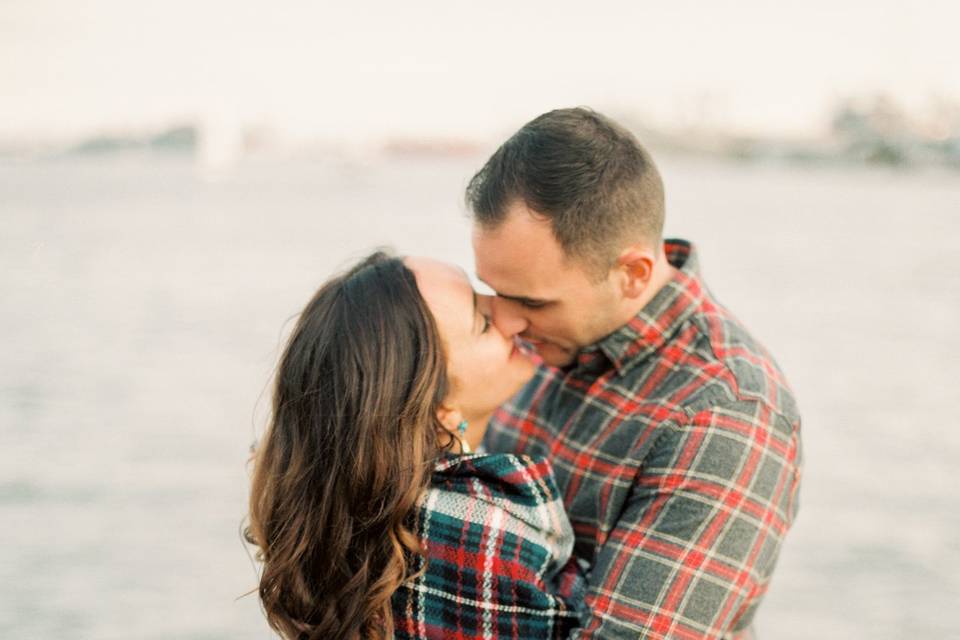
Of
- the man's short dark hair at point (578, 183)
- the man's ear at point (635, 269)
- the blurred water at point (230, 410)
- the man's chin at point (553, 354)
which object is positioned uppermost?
the man's short dark hair at point (578, 183)

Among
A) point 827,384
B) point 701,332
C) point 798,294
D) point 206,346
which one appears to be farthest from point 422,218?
point 701,332

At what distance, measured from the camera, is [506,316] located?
2354 mm

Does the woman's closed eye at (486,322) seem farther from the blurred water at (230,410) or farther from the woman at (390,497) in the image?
the blurred water at (230,410)

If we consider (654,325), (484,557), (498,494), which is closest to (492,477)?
(498,494)

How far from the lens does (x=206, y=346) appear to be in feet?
42.0

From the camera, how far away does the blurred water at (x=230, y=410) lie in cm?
584

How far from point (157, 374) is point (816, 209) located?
36254mm

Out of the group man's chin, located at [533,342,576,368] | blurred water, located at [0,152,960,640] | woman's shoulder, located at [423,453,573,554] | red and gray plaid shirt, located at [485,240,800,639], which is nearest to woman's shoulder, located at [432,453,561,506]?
woman's shoulder, located at [423,453,573,554]

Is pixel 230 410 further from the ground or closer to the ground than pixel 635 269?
closer to the ground

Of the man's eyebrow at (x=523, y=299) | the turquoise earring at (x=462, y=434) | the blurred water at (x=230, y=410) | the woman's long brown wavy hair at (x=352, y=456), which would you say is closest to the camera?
the woman's long brown wavy hair at (x=352, y=456)

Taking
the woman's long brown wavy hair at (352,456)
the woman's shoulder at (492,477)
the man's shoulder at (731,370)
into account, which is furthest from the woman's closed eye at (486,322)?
the man's shoulder at (731,370)

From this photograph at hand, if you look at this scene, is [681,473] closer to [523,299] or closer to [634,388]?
[634,388]

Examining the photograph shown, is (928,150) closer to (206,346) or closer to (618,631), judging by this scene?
(206,346)

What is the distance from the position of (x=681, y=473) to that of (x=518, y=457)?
1.08 feet
